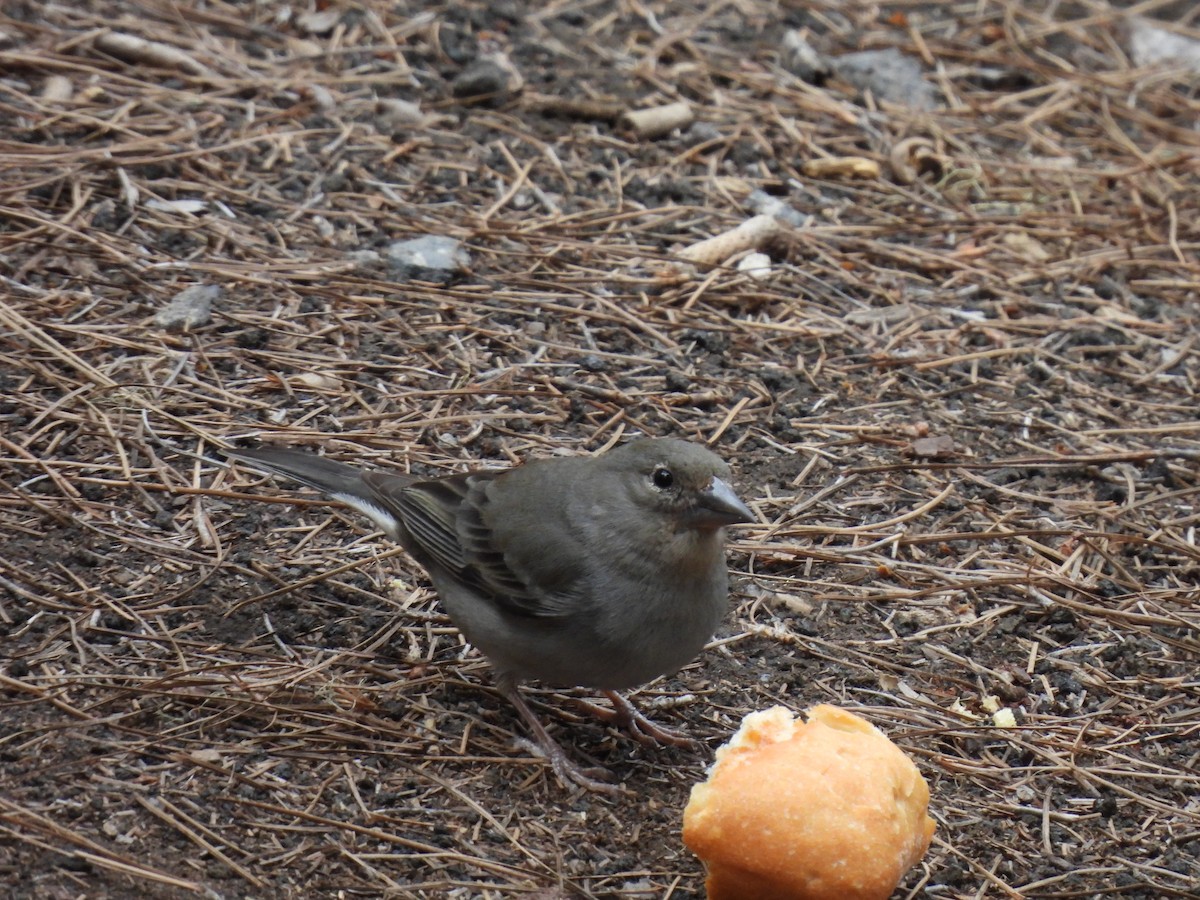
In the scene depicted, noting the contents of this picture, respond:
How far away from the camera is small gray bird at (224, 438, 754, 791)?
4.24 meters

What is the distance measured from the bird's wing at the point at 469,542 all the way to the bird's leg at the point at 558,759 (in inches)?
12.7

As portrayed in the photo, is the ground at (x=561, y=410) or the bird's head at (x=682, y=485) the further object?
the bird's head at (x=682, y=485)

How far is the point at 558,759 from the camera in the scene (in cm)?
430

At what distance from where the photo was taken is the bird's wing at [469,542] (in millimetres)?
4418

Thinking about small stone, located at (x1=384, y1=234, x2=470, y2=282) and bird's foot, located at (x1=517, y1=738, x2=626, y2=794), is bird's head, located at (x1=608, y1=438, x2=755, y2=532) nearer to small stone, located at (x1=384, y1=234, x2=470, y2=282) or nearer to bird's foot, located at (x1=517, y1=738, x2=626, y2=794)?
bird's foot, located at (x1=517, y1=738, x2=626, y2=794)

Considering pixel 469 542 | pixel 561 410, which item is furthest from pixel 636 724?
pixel 561 410

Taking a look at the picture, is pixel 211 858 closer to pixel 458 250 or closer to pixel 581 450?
pixel 581 450

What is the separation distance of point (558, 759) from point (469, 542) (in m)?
0.82

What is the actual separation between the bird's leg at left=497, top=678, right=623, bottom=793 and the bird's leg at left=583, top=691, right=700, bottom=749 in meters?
0.22

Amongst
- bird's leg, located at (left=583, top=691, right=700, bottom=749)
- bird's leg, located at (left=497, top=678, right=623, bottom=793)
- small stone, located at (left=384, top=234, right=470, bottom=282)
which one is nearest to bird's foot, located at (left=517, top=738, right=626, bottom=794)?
bird's leg, located at (left=497, top=678, right=623, bottom=793)

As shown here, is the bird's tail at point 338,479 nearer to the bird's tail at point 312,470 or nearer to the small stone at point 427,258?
the bird's tail at point 312,470

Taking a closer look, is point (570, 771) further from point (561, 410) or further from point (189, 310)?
point (189, 310)

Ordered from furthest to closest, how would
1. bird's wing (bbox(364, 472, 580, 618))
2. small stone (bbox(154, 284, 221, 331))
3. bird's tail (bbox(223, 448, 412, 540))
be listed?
small stone (bbox(154, 284, 221, 331)), bird's tail (bbox(223, 448, 412, 540)), bird's wing (bbox(364, 472, 580, 618))

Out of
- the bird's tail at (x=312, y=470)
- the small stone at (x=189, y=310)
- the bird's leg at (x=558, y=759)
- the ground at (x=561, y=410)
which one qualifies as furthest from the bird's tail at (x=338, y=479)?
the small stone at (x=189, y=310)
